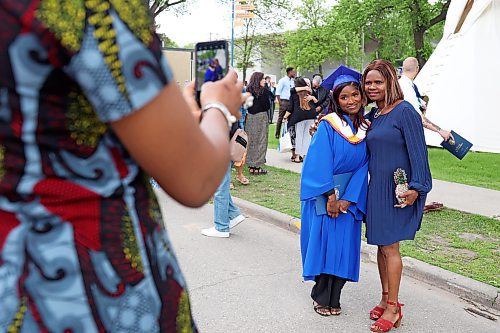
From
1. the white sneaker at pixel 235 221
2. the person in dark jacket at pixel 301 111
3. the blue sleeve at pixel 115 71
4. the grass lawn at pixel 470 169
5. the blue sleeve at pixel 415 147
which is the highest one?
the blue sleeve at pixel 115 71

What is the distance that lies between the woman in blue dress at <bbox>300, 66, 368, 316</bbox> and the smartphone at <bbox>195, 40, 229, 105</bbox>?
7.60 feet

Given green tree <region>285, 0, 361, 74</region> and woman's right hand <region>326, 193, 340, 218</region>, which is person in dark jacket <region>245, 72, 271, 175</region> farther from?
green tree <region>285, 0, 361, 74</region>

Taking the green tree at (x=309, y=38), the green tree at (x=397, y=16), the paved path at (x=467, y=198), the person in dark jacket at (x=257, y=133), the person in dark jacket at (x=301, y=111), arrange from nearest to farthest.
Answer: the paved path at (x=467, y=198) < the person in dark jacket at (x=257, y=133) < the person in dark jacket at (x=301, y=111) < the green tree at (x=397, y=16) < the green tree at (x=309, y=38)

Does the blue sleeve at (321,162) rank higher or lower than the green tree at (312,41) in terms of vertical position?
lower

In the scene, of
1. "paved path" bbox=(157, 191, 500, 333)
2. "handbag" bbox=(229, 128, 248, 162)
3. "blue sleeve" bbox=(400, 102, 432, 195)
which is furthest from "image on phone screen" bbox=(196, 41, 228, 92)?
"paved path" bbox=(157, 191, 500, 333)

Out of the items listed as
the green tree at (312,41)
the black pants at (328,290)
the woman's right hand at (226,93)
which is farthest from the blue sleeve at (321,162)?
the green tree at (312,41)

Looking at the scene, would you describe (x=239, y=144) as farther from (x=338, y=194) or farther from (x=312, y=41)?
(x=312, y=41)

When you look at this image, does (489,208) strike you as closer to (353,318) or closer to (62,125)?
(353,318)

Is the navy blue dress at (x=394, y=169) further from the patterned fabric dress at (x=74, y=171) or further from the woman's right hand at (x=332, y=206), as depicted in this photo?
the patterned fabric dress at (x=74, y=171)

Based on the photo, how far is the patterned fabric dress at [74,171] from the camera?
42.3 inches

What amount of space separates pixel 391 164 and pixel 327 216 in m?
0.63

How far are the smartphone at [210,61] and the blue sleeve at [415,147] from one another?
228cm

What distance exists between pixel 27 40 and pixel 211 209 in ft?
22.2

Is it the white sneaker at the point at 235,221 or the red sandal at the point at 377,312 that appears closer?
the red sandal at the point at 377,312
